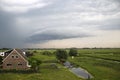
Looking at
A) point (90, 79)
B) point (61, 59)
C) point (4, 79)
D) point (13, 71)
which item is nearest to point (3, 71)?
point (13, 71)

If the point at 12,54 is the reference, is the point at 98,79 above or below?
below

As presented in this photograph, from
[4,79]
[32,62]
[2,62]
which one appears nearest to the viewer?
[4,79]

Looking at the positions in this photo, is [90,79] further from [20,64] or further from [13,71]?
[20,64]

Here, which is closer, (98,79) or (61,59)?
(98,79)

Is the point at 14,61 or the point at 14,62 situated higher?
the point at 14,61

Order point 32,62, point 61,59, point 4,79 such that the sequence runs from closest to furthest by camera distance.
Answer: point 4,79, point 32,62, point 61,59

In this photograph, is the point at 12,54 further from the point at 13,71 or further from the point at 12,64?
the point at 13,71
